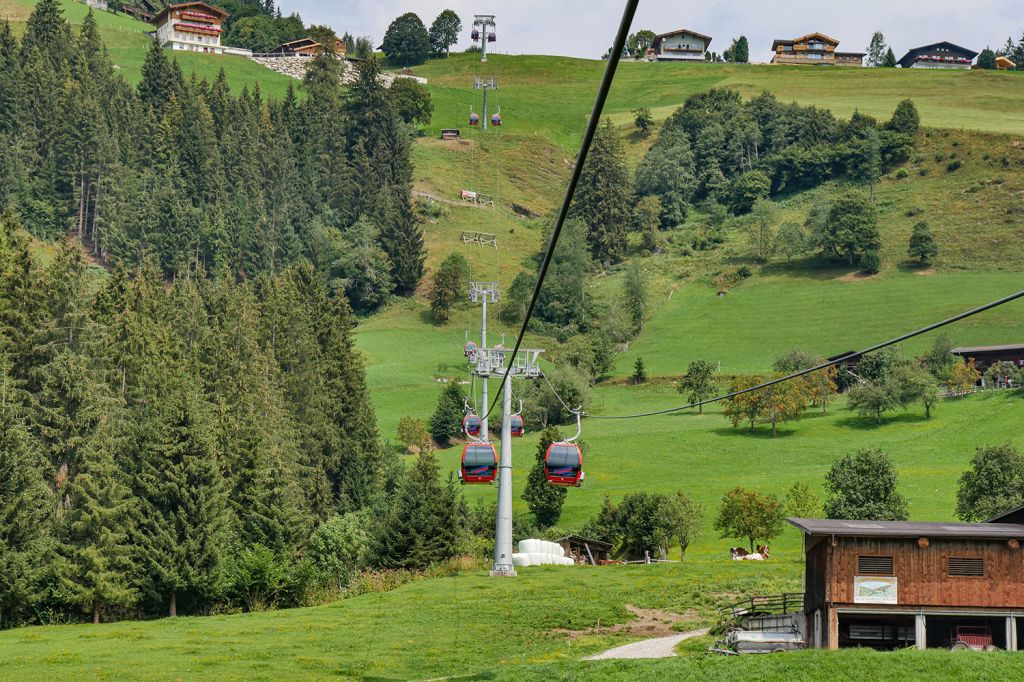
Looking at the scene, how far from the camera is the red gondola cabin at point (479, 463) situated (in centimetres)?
5303

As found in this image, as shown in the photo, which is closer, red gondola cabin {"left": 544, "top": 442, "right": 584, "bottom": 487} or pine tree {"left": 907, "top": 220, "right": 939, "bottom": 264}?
red gondola cabin {"left": 544, "top": 442, "right": 584, "bottom": 487}

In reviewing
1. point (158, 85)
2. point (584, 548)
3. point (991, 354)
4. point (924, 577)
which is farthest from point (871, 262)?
point (924, 577)

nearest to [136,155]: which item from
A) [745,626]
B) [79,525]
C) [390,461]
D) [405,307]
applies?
[405,307]

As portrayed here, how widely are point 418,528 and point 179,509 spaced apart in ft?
37.7

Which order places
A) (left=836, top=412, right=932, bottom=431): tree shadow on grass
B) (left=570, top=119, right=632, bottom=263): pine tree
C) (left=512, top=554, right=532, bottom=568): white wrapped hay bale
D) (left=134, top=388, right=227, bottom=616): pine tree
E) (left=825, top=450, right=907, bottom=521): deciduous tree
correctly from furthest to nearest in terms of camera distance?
1. (left=570, top=119, right=632, bottom=263): pine tree
2. (left=836, top=412, right=932, bottom=431): tree shadow on grass
3. (left=825, top=450, right=907, bottom=521): deciduous tree
4. (left=512, top=554, right=532, bottom=568): white wrapped hay bale
5. (left=134, top=388, right=227, bottom=616): pine tree

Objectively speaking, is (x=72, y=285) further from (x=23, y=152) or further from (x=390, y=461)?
(x=23, y=152)

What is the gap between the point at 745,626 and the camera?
43.9 meters

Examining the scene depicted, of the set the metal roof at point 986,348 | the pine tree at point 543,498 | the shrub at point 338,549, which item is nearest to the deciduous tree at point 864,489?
the pine tree at point 543,498

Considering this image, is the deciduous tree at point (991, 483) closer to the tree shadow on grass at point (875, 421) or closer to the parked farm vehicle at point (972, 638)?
the parked farm vehicle at point (972, 638)

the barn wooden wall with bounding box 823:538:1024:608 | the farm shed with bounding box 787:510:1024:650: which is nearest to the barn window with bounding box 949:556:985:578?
the farm shed with bounding box 787:510:1024:650

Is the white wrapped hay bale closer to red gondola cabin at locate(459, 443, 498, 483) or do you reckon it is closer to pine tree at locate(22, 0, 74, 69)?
red gondola cabin at locate(459, 443, 498, 483)

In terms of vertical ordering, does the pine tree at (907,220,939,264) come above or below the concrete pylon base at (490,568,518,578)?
above

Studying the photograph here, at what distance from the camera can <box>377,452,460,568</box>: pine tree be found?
219ft

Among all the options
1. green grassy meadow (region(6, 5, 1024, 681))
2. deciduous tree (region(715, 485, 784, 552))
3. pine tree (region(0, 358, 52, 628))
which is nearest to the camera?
green grassy meadow (region(6, 5, 1024, 681))
